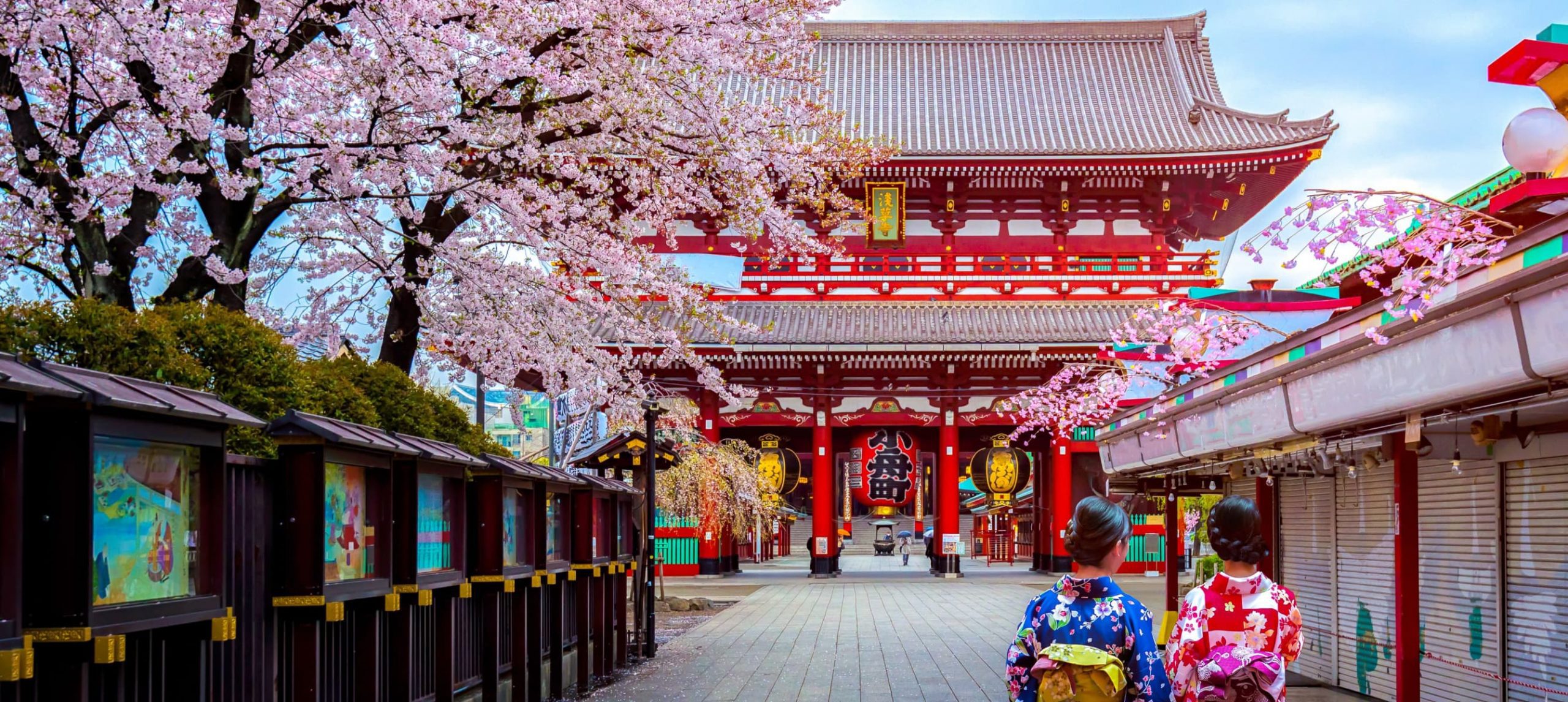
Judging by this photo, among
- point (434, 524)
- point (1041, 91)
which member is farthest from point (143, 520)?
point (1041, 91)

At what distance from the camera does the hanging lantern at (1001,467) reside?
29.0 m

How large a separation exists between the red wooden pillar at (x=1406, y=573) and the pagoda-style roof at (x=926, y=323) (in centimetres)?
1966

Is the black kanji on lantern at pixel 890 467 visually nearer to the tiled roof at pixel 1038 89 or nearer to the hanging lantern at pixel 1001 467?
the hanging lantern at pixel 1001 467

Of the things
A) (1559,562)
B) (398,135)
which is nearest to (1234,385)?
(1559,562)

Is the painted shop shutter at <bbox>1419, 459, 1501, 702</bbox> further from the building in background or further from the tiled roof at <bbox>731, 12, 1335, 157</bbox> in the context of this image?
the tiled roof at <bbox>731, 12, 1335, 157</bbox>

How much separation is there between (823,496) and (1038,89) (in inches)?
412

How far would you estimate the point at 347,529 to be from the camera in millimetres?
6223

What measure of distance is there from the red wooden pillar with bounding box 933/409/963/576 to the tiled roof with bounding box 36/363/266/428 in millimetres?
24517

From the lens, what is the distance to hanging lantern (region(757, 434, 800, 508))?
30125 millimetres

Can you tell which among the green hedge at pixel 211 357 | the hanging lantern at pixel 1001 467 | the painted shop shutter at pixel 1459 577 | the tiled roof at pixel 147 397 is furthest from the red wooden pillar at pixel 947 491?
the tiled roof at pixel 147 397

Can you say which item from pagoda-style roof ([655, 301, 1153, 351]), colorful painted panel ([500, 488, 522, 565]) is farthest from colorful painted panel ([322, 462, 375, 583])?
pagoda-style roof ([655, 301, 1153, 351])

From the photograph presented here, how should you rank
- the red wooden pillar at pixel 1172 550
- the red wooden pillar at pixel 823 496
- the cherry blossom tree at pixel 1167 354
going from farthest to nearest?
the red wooden pillar at pixel 823 496 → the red wooden pillar at pixel 1172 550 → the cherry blossom tree at pixel 1167 354

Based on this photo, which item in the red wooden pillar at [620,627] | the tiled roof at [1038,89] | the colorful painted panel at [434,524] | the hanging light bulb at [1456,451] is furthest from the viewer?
the tiled roof at [1038,89]

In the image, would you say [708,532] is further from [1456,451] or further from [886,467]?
[1456,451]
